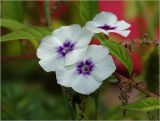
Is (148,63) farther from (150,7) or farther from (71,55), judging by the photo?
(150,7)

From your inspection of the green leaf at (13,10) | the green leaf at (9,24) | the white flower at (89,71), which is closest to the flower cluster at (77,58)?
the white flower at (89,71)

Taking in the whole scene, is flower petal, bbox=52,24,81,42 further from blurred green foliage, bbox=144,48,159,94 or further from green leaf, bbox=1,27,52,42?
blurred green foliage, bbox=144,48,159,94

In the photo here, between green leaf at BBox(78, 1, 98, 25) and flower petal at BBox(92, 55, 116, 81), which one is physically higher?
green leaf at BBox(78, 1, 98, 25)

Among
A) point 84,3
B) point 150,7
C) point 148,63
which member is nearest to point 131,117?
point 148,63

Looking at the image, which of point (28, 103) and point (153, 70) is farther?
point (28, 103)

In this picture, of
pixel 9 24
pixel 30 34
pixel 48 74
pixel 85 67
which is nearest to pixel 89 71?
pixel 85 67

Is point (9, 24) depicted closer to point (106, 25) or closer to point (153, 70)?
point (106, 25)

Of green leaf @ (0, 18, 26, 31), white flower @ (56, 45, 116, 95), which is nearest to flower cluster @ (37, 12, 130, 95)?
white flower @ (56, 45, 116, 95)
